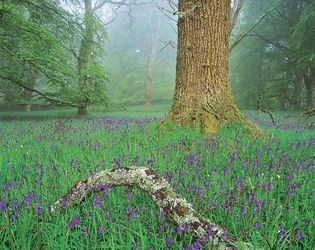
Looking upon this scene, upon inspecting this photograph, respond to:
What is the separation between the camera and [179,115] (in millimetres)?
6246

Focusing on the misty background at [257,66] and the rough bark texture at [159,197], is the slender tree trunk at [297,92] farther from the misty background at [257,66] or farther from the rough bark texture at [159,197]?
the rough bark texture at [159,197]

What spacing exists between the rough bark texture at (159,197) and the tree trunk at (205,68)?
397 cm

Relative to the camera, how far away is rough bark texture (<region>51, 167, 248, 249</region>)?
159cm

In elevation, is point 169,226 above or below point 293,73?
below

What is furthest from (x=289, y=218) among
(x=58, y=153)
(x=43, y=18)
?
(x=43, y=18)

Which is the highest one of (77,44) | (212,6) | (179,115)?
(77,44)

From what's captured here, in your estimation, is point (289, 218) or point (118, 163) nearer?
point (289, 218)

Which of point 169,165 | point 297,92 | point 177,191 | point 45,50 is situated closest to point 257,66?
point 297,92

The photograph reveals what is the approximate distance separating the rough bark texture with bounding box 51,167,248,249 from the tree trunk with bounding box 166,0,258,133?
3.97 metres

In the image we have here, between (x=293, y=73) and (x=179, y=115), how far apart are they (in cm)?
2187

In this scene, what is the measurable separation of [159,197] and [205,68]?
4598mm

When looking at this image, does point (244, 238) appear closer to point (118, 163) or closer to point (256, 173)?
point (256, 173)

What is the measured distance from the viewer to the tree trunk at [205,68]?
6027 millimetres

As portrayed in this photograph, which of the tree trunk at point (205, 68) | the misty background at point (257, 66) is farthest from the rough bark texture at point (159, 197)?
the tree trunk at point (205, 68)
